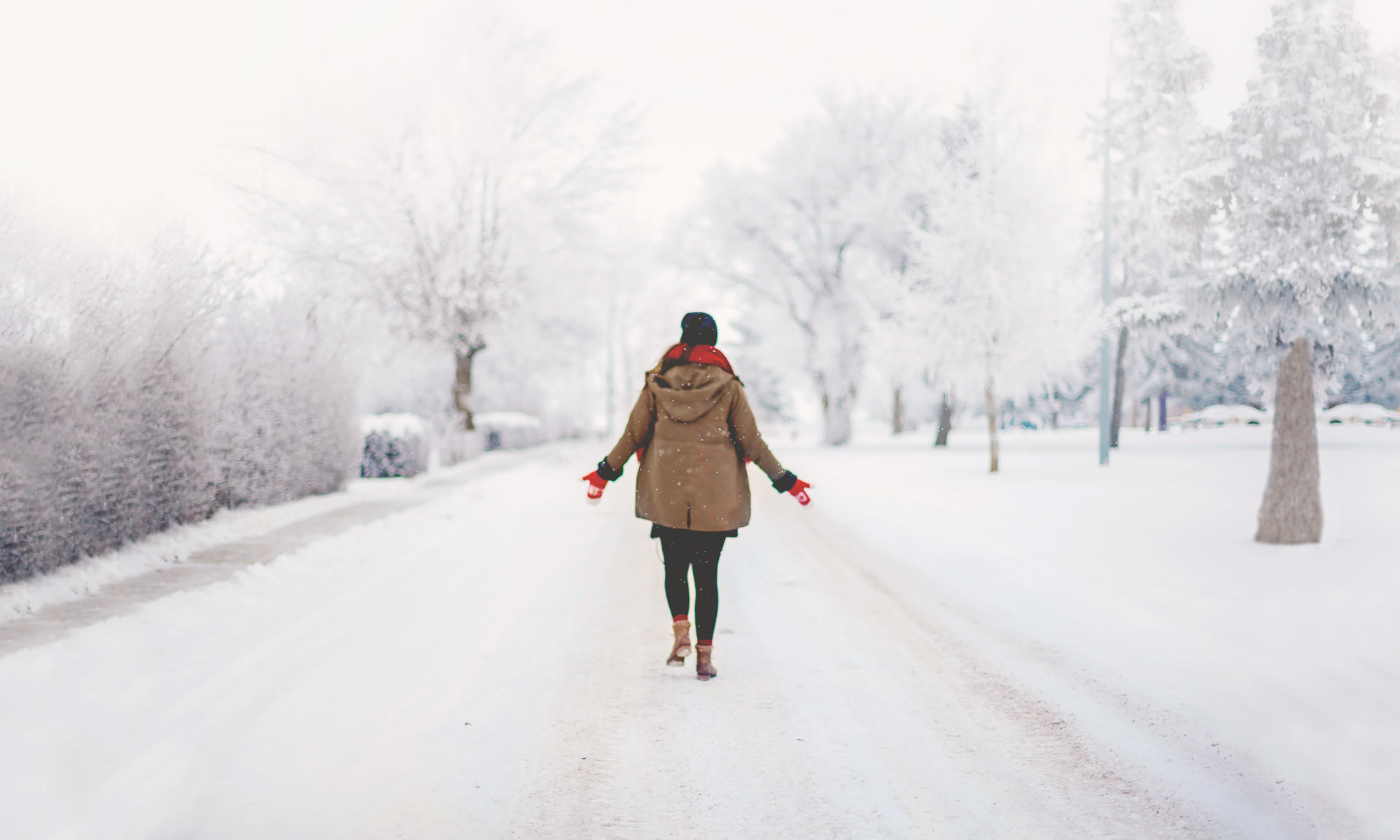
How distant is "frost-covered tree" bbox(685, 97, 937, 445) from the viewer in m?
33.6

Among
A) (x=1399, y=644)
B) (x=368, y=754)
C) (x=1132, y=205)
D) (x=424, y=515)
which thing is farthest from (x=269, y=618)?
(x=1132, y=205)

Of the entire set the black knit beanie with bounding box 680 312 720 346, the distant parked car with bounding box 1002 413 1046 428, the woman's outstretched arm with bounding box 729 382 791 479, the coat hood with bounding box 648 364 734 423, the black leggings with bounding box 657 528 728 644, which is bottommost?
the distant parked car with bounding box 1002 413 1046 428

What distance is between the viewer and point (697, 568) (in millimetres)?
5133

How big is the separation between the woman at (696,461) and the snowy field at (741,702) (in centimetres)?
62

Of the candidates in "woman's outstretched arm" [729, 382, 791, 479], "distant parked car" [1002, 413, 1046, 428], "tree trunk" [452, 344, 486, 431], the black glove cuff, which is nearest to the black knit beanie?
"woman's outstretched arm" [729, 382, 791, 479]

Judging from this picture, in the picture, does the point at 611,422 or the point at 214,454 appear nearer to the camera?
the point at 214,454

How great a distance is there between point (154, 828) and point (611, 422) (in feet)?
141

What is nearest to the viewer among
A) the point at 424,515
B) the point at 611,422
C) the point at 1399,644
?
the point at 1399,644

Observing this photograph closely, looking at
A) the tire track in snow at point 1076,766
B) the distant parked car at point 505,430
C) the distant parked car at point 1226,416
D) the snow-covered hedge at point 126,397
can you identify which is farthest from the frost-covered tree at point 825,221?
the tire track in snow at point 1076,766

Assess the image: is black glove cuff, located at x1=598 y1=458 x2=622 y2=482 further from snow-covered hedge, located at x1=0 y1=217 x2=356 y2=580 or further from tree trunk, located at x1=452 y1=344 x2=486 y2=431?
tree trunk, located at x1=452 y1=344 x2=486 y2=431

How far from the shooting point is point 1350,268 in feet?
29.8

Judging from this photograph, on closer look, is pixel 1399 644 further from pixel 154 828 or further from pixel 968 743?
pixel 154 828

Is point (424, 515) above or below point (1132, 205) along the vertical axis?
below

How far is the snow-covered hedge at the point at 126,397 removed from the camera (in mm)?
6762
